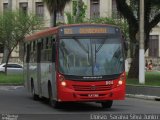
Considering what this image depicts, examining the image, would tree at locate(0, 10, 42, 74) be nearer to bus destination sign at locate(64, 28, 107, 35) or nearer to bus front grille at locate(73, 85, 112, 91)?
bus destination sign at locate(64, 28, 107, 35)

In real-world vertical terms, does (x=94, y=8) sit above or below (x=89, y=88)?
above

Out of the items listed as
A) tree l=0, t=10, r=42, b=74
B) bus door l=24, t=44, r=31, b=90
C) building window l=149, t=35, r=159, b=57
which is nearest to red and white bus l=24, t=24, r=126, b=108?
bus door l=24, t=44, r=31, b=90

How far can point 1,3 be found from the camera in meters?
86.5

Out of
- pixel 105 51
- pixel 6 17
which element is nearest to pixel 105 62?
pixel 105 51

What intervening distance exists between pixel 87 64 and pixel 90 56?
31cm

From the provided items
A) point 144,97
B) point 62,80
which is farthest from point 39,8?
point 62,80

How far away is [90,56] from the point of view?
21141 millimetres

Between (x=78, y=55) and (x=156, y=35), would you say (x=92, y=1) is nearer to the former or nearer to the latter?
(x=156, y=35)

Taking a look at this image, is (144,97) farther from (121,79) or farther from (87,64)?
(87,64)

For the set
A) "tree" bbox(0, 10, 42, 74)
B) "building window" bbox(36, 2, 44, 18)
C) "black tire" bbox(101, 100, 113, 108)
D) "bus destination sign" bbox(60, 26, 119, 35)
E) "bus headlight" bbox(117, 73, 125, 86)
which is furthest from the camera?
"building window" bbox(36, 2, 44, 18)

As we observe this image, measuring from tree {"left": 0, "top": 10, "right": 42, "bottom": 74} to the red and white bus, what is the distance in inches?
1465

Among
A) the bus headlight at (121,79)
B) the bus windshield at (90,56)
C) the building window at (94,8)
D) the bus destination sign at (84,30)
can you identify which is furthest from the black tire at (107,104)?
the building window at (94,8)

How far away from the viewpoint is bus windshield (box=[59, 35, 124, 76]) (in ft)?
68.9

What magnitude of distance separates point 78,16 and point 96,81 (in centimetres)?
4525
